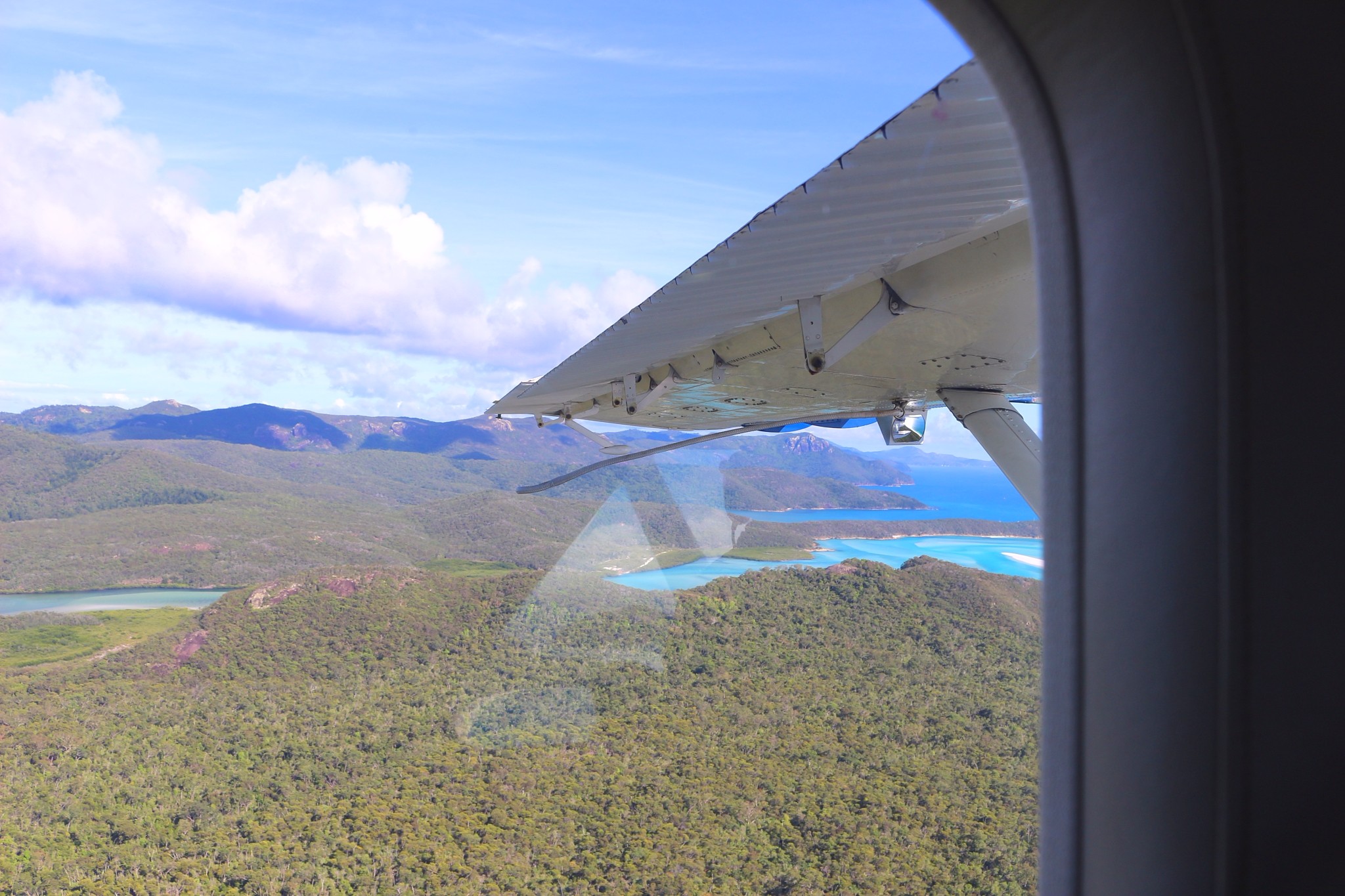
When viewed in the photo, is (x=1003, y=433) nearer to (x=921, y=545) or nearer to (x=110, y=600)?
(x=921, y=545)

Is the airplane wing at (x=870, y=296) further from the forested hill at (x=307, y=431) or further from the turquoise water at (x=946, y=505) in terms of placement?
the forested hill at (x=307, y=431)

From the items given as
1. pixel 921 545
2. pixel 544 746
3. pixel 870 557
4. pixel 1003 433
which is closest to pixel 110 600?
pixel 544 746

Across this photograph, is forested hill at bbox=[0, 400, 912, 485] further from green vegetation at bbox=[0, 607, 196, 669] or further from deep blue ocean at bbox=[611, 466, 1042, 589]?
green vegetation at bbox=[0, 607, 196, 669]

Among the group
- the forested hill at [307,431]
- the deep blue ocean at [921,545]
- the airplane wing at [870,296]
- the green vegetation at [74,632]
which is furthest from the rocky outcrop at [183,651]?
the forested hill at [307,431]

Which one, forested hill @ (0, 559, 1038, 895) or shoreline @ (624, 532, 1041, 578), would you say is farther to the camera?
shoreline @ (624, 532, 1041, 578)

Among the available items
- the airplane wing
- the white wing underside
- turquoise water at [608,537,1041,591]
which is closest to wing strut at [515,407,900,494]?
the airplane wing
